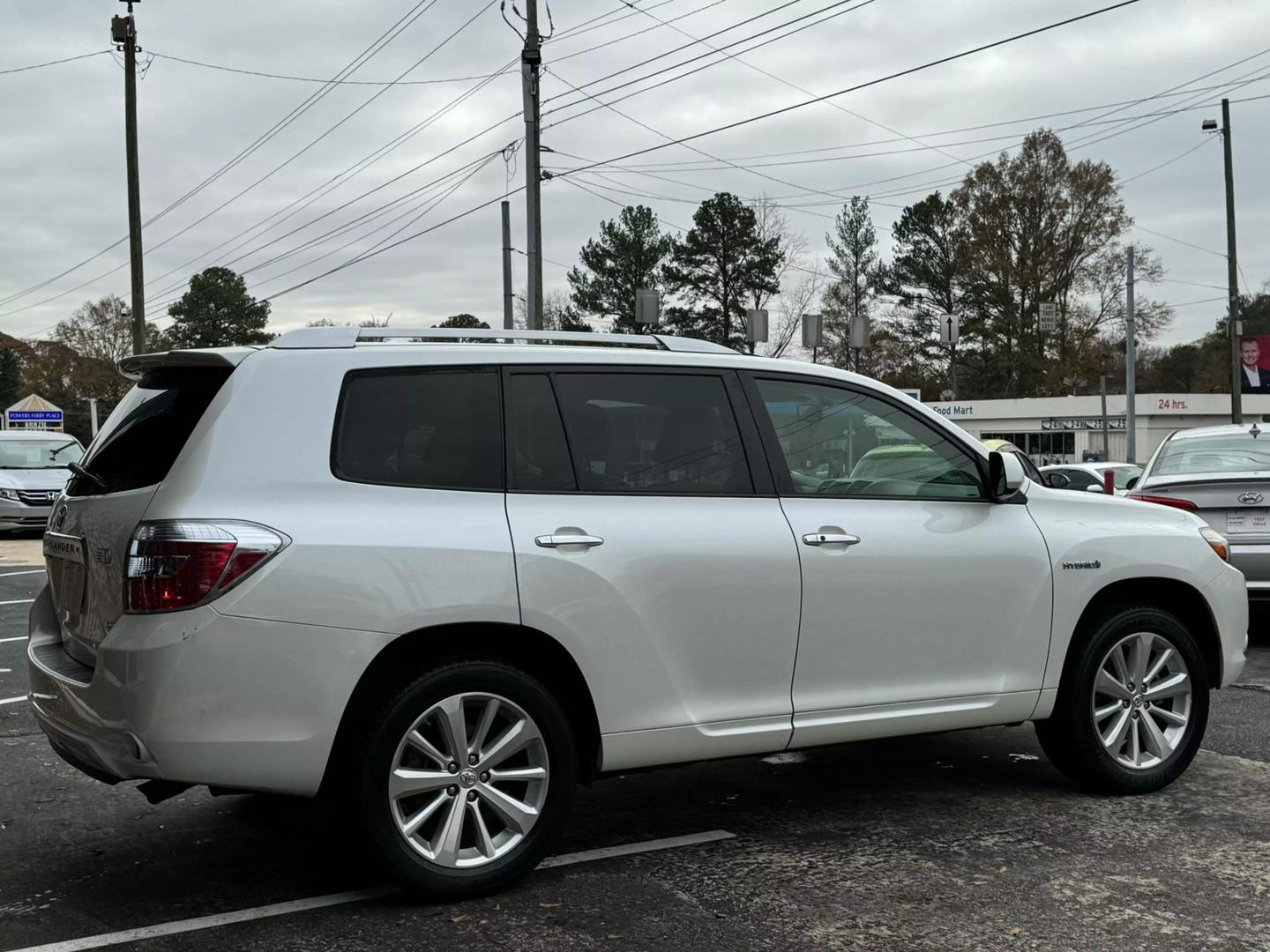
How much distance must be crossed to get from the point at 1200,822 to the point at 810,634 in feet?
5.84

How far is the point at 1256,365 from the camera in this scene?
63.1 m

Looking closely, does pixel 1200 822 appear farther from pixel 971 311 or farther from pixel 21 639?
pixel 971 311

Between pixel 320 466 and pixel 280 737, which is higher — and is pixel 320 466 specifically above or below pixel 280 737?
above

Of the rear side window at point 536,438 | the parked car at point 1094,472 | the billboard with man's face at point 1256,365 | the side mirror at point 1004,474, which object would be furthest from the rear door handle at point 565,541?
the billboard with man's face at point 1256,365

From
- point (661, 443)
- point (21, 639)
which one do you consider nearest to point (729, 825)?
point (661, 443)

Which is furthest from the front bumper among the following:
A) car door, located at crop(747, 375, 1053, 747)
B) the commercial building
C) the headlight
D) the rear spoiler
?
the commercial building

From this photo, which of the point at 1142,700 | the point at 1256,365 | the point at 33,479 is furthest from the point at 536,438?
the point at 1256,365

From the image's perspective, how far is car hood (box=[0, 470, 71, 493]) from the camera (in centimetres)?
2042

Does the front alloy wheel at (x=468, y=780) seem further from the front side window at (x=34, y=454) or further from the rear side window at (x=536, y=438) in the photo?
the front side window at (x=34, y=454)

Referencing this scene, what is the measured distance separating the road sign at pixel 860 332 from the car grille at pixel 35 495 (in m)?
14.3

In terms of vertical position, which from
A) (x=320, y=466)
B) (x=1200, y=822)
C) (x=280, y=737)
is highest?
(x=320, y=466)

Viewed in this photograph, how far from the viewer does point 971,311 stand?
72875 mm

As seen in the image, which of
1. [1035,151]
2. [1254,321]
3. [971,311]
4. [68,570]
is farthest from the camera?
[1254,321]

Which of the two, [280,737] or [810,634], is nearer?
[280,737]
